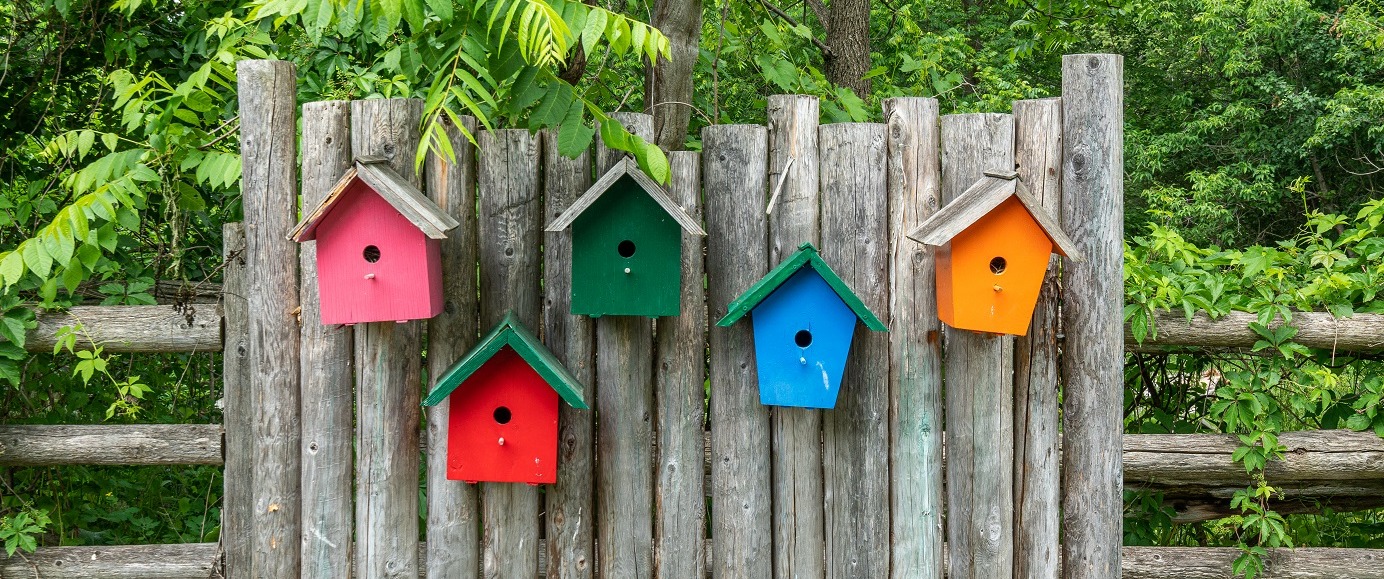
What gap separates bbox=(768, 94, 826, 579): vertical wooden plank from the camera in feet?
10.5

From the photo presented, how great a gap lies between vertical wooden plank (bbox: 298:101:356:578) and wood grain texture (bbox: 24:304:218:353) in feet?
2.50

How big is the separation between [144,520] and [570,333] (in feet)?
9.19

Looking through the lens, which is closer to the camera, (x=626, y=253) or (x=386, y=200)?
(x=386, y=200)

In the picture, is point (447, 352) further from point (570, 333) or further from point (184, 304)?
point (184, 304)

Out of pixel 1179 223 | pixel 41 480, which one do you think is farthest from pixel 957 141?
pixel 1179 223

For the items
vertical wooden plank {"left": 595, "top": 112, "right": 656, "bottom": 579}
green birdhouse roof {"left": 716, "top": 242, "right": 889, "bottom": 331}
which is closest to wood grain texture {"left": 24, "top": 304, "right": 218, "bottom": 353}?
vertical wooden plank {"left": 595, "top": 112, "right": 656, "bottom": 579}

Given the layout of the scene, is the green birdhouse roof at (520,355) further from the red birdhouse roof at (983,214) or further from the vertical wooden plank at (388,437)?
the red birdhouse roof at (983,214)

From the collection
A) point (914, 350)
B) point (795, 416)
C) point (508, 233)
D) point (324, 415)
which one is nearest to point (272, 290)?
point (324, 415)

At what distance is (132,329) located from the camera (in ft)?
12.5

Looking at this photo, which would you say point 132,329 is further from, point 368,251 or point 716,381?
point 716,381

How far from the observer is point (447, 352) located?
321 centimetres

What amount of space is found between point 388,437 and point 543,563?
0.88 m

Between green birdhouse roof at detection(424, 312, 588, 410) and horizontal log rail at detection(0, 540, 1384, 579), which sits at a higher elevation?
green birdhouse roof at detection(424, 312, 588, 410)

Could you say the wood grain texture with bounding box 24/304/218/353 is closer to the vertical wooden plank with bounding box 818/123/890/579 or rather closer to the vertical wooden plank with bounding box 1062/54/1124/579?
the vertical wooden plank with bounding box 818/123/890/579
